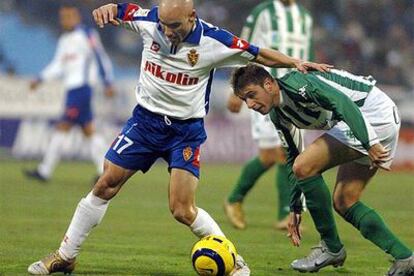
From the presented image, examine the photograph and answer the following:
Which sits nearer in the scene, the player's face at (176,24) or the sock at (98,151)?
the player's face at (176,24)

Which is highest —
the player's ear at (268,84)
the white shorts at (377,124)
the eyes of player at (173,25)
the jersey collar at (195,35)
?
the eyes of player at (173,25)

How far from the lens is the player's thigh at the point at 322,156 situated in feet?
26.2

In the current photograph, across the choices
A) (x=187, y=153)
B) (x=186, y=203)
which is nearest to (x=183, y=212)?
(x=186, y=203)

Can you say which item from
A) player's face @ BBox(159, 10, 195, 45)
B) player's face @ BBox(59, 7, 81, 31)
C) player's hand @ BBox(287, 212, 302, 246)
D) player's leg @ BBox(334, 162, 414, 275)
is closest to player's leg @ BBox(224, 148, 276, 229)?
player's leg @ BBox(334, 162, 414, 275)

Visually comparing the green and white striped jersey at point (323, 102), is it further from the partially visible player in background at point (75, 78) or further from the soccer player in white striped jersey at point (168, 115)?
the partially visible player in background at point (75, 78)

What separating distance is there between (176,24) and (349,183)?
1955 mm

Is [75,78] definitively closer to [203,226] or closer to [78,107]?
[78,107]

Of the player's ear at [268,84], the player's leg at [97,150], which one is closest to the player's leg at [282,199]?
the player's ear at [268,84]

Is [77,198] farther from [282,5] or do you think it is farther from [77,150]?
[77,150]

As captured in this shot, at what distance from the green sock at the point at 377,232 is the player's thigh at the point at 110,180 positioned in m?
1.75

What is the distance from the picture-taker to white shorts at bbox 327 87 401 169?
317 inches

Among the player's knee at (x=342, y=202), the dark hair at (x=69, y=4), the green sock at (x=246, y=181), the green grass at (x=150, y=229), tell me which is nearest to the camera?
the player's knee at (x=342, y=202)

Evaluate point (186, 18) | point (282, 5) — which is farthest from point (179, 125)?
point (282, 5)

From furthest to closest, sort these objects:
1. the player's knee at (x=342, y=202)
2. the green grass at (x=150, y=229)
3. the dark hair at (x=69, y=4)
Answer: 1. the dark hair at (x=69, y=4)
2. the green grass at (x=150, y=229)
3. the player's knee at (x=342, y=202)
